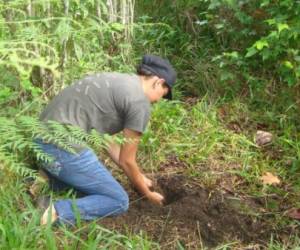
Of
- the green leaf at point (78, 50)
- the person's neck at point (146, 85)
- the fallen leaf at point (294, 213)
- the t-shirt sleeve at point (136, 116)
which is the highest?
the green leaf at point (78, 50)

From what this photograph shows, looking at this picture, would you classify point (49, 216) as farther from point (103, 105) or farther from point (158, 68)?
point (158, 68)

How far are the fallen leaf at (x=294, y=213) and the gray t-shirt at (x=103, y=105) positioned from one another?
1.18 meters

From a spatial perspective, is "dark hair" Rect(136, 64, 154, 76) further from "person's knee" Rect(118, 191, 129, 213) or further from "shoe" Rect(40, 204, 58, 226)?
"shoe" Rect(40, 204, 58, 226)

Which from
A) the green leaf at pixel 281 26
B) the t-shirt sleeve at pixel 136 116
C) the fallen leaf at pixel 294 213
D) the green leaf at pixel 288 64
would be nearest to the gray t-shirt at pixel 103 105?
the t-shirt sleeve at pixel 136 116

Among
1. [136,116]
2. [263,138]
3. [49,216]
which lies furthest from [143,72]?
[263,138]

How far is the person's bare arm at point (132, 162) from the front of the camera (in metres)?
3.42

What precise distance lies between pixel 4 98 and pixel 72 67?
2.62ft

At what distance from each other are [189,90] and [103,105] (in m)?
2.06

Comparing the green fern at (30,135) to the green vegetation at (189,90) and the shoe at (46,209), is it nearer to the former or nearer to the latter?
the green vegetation at (189,90)

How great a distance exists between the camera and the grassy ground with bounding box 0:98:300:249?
307 cm

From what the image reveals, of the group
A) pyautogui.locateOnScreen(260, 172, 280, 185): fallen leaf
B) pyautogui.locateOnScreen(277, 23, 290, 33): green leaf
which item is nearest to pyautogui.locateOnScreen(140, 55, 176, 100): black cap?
pyautogui.locateOnScreen(260, 172, 280, 185): fallen leaf

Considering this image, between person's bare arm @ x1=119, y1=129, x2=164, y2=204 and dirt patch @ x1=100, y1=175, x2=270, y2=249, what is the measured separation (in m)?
0.09

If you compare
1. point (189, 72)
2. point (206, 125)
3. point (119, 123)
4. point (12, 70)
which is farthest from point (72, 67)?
point (189, 72)

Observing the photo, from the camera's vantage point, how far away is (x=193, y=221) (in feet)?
11.8
